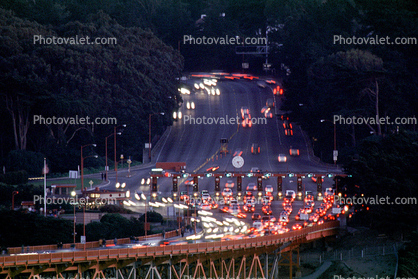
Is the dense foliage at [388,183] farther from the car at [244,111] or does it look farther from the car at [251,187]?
the car at [244,111]

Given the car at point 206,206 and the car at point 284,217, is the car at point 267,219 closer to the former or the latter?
the car at point 284,217

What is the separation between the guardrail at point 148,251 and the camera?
76.4 m

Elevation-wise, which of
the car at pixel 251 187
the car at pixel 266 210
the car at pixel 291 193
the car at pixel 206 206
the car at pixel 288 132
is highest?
the car at pixel 288 132

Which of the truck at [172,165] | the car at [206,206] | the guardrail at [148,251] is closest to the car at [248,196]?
the car at [206,206]

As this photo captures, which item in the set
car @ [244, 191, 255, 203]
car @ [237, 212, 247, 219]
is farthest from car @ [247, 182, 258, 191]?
car @ [237, 212, 247, 219]

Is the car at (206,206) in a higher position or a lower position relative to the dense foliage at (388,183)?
lower

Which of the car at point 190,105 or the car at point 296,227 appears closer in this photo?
the car at point 296,227

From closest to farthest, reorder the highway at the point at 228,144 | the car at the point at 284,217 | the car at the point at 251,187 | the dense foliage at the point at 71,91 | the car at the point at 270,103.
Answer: the car at the point at 284,217 → the car at the point at 251,187 → the highway at the point at 228,144 → the dense foliage at the point at 71,91 → the car at the point at 270,103

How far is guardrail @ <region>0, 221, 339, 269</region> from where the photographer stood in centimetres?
7644

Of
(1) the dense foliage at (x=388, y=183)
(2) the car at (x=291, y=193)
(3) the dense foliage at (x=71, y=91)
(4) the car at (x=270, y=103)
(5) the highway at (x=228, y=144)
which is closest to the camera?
(1) the dense foliage at (x=388, y=183)

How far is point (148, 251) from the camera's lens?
273ft

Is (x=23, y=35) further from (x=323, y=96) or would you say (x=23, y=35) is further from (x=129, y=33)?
(x=323, y=96)

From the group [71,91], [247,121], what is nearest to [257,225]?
[71,91]

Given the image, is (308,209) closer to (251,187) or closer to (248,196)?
(248,196)
